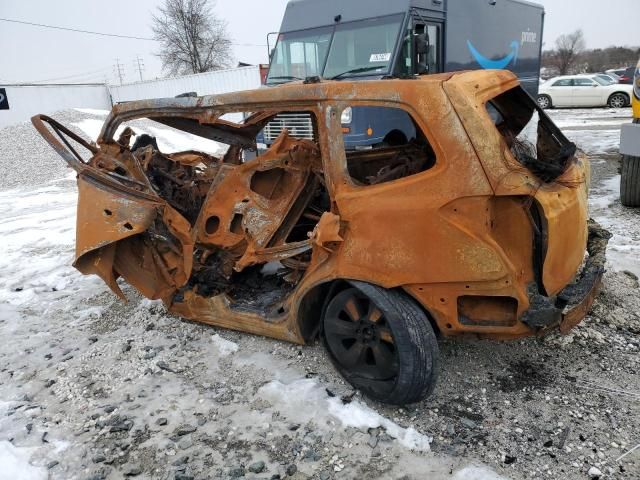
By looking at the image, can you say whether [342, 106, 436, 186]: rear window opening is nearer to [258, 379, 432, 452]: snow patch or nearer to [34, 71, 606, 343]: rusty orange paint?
[34, 71, 606, 343]: rusty orange paint

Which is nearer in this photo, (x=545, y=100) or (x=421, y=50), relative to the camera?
(x=421, y=50)

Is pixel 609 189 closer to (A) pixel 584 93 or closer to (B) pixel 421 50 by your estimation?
(B) pixel 421 50

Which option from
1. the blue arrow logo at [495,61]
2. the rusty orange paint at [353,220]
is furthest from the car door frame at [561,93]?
the rusty orange paint at [353,220]

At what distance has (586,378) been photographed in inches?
119

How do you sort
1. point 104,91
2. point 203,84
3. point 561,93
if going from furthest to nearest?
point 104,91, point 203,84, point 561,93

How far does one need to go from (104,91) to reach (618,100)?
2431 cm

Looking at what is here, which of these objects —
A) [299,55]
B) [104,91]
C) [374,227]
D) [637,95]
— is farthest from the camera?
[104,91]

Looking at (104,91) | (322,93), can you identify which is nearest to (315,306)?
(322,93)

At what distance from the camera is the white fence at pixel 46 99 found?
21531 mm

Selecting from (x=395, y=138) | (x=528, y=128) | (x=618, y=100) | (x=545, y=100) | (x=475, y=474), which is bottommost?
(x=475, y=474)

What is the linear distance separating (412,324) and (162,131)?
16.2 metres

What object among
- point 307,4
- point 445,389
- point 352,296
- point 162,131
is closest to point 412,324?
point 352,296

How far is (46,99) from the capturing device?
23.1 metres

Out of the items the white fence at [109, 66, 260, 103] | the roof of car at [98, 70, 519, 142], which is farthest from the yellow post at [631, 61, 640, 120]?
the white fence at [109, 66, 260, 103]
